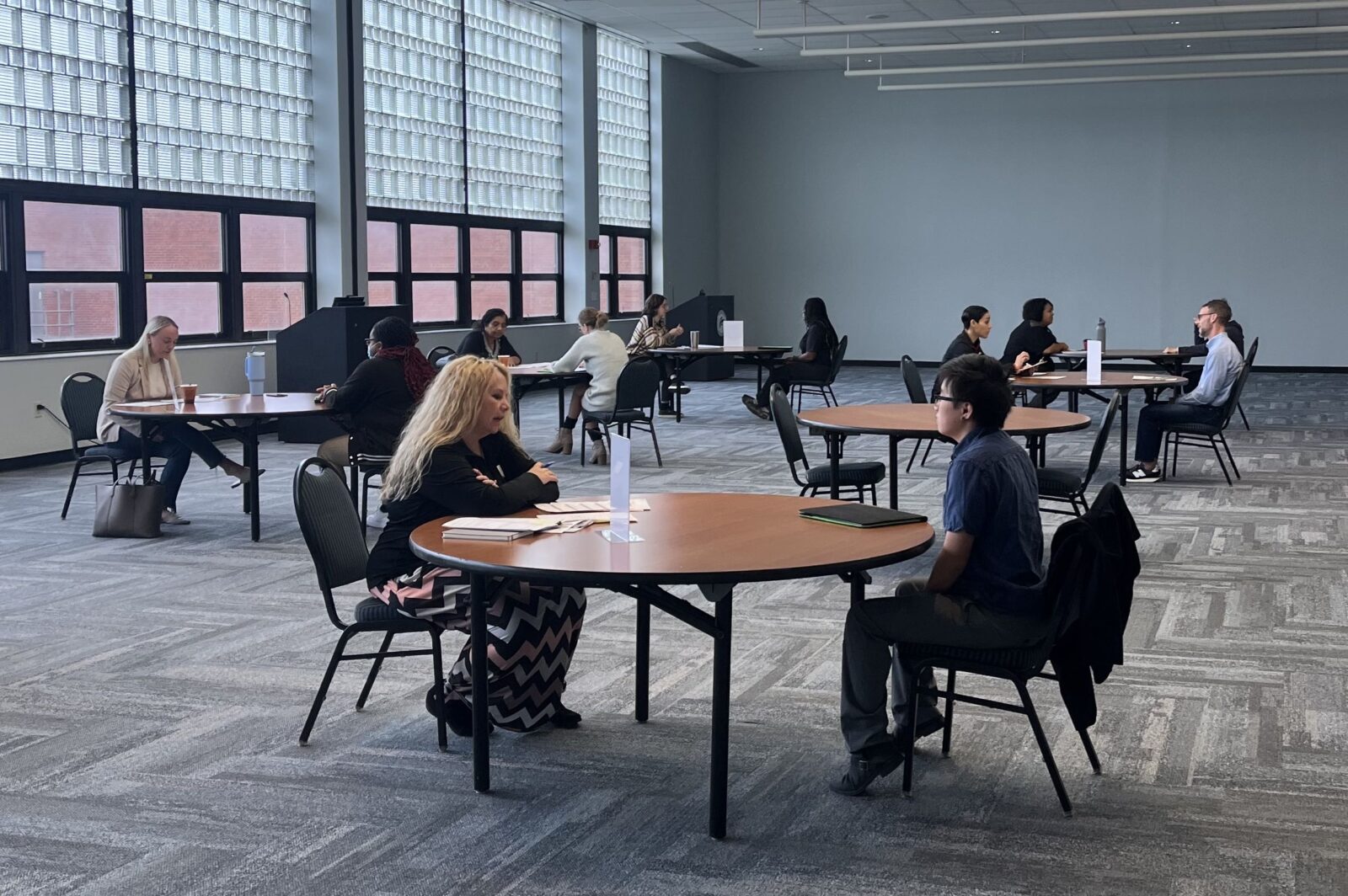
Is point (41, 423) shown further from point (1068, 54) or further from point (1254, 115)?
point (1254, 115)

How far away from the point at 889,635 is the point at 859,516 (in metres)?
0.40

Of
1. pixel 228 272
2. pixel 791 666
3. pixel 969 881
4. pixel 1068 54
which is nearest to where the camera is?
pixel 969 881

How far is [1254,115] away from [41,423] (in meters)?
15.1

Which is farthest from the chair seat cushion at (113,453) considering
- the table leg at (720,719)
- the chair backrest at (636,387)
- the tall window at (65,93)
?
the table leg at (720,719)

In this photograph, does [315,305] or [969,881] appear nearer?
[969,881]

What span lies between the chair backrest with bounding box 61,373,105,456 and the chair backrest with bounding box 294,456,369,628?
422cm

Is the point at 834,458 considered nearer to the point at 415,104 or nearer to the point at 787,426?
the point at 787,426

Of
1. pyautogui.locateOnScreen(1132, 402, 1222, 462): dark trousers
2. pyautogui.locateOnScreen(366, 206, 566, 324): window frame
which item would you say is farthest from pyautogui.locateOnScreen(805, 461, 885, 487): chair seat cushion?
pyautogui.locateOnScreen(366, 206, 566, 324): window frame

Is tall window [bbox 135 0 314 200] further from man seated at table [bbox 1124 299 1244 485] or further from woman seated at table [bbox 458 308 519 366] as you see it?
man seated at table [bbox 1124 299 1244 485]

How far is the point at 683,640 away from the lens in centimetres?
496

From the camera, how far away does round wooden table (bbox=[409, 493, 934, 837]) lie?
3.02 metres

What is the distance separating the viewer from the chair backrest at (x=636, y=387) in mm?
9312

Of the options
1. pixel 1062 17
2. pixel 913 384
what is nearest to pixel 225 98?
pixel 913 384

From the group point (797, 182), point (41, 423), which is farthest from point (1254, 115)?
point (41, 423)
